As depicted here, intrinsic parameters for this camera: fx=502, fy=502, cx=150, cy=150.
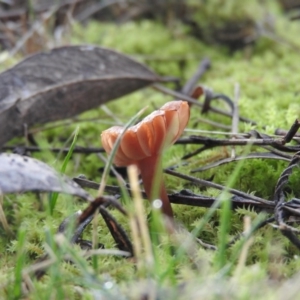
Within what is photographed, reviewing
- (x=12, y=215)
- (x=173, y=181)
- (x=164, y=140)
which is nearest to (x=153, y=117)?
(x=164, y=140)

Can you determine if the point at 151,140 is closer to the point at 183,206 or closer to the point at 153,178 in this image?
the point at 153,178

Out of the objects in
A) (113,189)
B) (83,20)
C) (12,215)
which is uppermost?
(83,20)

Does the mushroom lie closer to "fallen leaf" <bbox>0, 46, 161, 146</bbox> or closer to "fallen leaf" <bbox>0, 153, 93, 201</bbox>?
"fallen leaf" <bbox>0, 153, 93, 201</bbox>

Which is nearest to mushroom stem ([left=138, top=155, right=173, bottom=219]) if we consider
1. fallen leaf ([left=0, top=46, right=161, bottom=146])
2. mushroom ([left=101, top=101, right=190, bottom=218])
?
mushroom ([left=101, top=101, right=190, bottom=218])

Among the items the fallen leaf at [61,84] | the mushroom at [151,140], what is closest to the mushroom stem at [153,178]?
the mushroom at [151,140]

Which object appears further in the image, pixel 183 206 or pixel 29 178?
pixel 183 206

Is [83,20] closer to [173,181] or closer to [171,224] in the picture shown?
[173,181]

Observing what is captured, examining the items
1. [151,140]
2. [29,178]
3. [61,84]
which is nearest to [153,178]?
[151,140]
